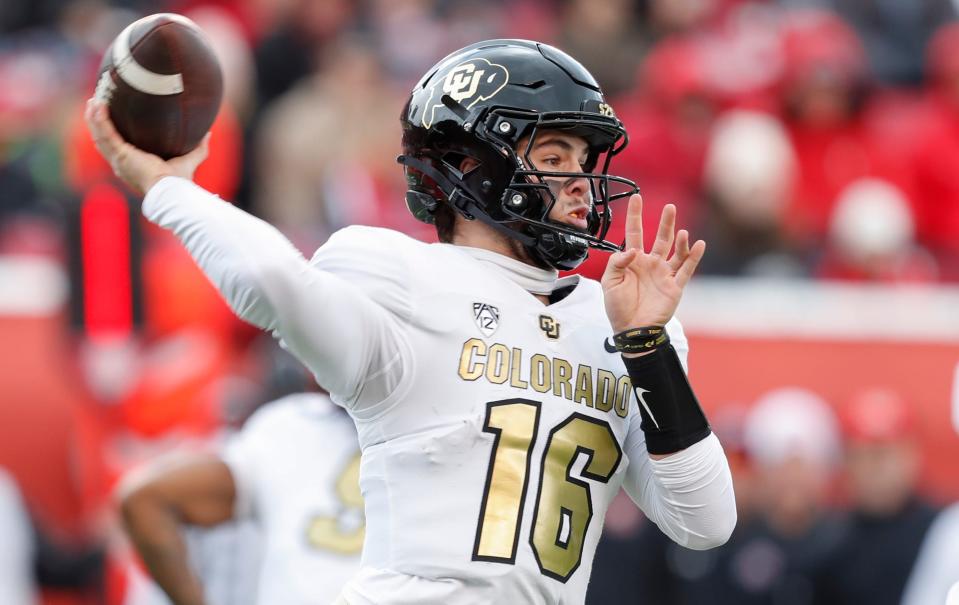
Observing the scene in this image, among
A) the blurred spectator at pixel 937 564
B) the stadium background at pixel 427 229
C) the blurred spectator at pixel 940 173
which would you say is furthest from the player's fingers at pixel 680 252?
the blurred spectator at pixel 940 173

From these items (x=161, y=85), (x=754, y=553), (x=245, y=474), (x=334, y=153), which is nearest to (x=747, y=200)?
(x=754, y=553)

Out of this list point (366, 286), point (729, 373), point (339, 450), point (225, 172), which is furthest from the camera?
point (225, 172)

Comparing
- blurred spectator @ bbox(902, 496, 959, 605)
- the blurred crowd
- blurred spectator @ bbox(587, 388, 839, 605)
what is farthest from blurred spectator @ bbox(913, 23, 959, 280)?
blurred spectator @ bbox(902, 496, 959, 605)

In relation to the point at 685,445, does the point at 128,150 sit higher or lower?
higher

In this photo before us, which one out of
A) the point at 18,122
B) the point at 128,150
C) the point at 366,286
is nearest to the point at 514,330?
the point at 366,286

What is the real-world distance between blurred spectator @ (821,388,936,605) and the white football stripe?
460cm

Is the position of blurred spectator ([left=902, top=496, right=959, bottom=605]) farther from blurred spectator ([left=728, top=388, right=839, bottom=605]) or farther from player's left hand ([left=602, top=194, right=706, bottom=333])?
player's left hand ([left=602, top=194, right=706, bottom=333])

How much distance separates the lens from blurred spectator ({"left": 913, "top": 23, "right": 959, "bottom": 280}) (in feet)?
28.7

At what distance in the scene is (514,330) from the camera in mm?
3006

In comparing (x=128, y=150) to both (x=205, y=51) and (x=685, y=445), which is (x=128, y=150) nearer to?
(x=205, y=51)

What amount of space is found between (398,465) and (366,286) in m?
0.33

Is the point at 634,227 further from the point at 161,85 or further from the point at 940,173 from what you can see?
the point at 940,173

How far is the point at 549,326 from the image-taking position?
3.06 meters

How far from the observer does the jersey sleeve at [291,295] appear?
2.70 metres
